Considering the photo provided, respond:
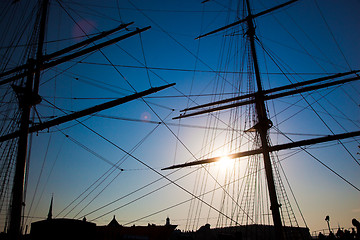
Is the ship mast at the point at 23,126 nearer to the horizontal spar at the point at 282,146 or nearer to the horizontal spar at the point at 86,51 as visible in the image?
the horizontal spar at the point at 86,51

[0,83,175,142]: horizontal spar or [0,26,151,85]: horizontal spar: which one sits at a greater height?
[0,26,151,85]: horizontal spar

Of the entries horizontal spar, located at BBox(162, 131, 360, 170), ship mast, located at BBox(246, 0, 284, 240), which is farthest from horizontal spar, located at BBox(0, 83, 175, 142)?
ship mast, located at BBox(246, 0, 284, 240)

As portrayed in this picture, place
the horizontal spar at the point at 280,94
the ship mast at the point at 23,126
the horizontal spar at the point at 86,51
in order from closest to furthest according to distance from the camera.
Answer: the ship mast at the point at 23,126 < the horizontal spar at the point at 86,51 < the horizontal spar at the point at 280,94

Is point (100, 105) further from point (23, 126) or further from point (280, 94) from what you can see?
point (280, 94)

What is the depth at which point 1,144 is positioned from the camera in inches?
585

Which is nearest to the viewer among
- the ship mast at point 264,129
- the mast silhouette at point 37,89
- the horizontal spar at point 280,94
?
the mast silhouette at point 37,89

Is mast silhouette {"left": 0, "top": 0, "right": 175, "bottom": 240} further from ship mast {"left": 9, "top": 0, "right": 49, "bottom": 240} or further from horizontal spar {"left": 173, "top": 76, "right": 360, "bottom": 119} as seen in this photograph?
horizontal spar {"left": 173, "top": 76, "right": 360, "bottom": 119}

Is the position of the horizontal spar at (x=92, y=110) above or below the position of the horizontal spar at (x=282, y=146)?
above

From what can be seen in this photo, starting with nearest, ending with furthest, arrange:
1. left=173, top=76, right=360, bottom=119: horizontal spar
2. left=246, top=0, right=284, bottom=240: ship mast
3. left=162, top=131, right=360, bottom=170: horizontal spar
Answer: left=246, top=0, right=284, bottom=240: ship mast, left=162, top=131, right=360, bottom=170: horizontal spar, left=173, top=76, right=360, bottom=119: horizontal spar

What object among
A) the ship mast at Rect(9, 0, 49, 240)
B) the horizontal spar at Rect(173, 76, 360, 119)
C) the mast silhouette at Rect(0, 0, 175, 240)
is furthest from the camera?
the horizontal spar at Rect(173, 76, 360, 119)

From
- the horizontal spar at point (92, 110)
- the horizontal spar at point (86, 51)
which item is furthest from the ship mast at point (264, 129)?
the horizontal spar at point (86, 51)

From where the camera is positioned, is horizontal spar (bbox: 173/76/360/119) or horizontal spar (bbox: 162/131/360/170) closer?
horizontal spar (bbox: 162/131/360/170)

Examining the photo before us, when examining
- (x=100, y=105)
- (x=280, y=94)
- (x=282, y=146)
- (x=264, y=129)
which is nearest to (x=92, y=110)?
(x=100, y=105)

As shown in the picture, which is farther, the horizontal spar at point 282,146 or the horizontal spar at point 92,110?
the horizontal spar at point 282,146
